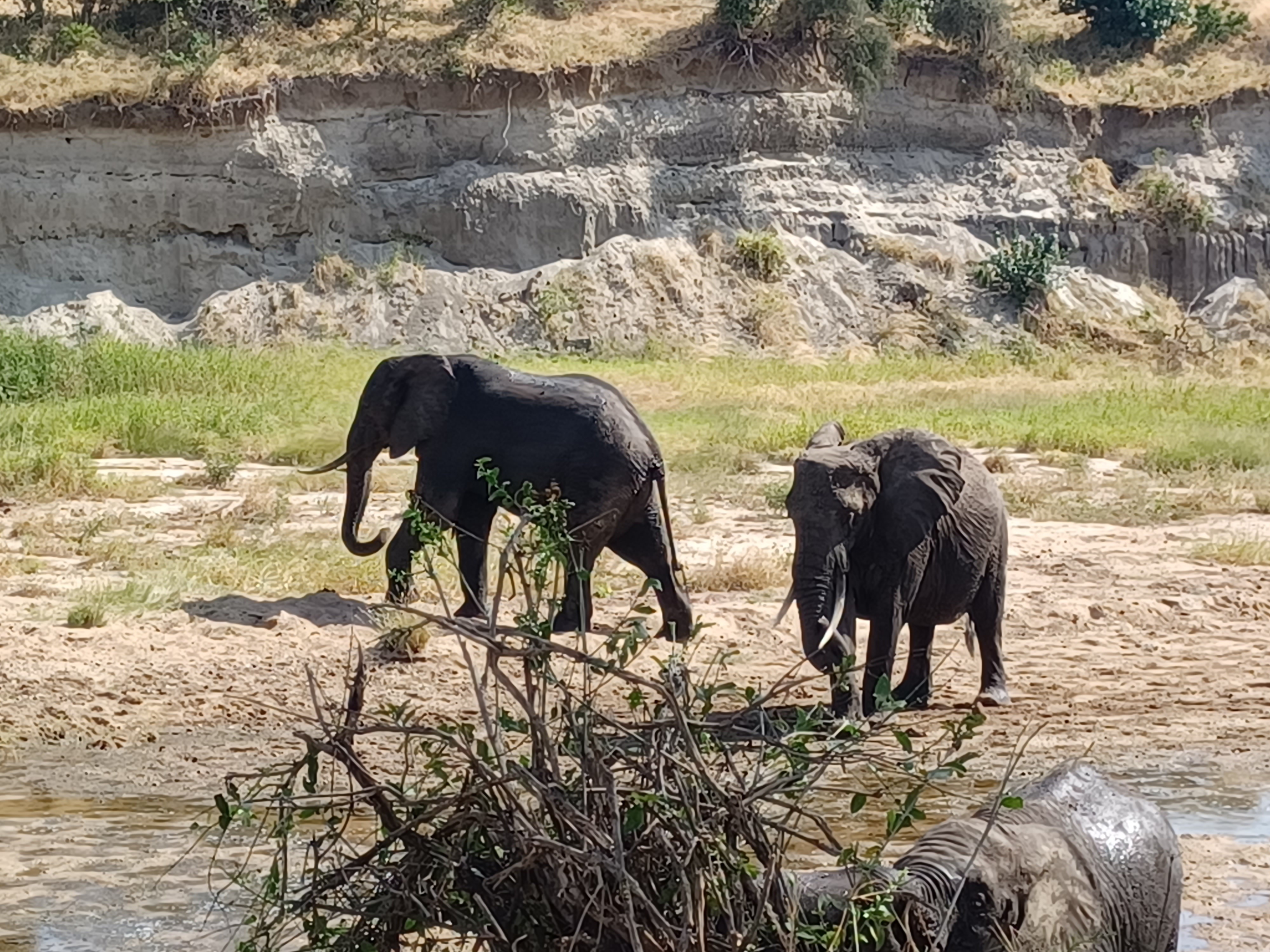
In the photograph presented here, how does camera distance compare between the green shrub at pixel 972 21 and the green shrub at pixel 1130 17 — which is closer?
the green shrub at pixel 972 21

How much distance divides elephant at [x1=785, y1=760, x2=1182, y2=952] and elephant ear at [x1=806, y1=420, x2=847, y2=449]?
3.28 metres

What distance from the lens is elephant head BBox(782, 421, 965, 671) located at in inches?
364

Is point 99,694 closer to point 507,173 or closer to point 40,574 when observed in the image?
point 40,574

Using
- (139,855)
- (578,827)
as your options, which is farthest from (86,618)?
(578,827)

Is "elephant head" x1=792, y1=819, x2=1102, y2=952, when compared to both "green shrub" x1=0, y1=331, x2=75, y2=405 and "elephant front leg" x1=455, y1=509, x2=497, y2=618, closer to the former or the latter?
"elephant front leg" x1=455, y1=509, x2=497, y2=618

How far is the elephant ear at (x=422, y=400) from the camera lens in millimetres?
12031

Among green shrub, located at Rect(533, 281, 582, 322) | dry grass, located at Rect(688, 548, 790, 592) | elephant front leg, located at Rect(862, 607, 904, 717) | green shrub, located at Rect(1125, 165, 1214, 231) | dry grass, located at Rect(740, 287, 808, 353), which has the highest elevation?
elephant front leg, located at Rect(862, 607, 904, 717)

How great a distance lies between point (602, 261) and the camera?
1379 inches

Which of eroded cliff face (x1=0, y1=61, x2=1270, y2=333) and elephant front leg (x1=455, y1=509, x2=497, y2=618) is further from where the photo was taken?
eroded cliff face (x1=0, y1=61, x2=1270, y2=333)

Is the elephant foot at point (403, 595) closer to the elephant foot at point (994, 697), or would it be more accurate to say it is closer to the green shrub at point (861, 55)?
the elephant foot at point (994, 697)

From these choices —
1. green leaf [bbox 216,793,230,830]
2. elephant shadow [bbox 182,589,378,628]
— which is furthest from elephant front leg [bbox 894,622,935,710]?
green leaf [bbox 216,793,230,830]

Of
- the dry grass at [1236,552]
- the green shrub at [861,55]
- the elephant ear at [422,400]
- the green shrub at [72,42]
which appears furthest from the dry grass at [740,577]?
the green shrub at [72,42]

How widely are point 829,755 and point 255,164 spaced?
1236 inches

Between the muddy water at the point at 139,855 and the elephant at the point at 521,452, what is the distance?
3.10 m
